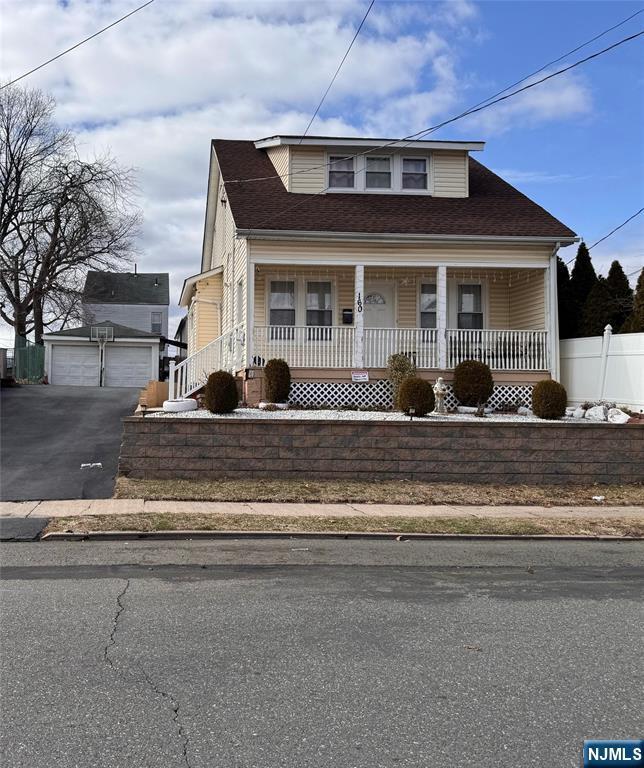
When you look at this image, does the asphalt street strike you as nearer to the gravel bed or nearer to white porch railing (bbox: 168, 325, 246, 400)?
the gravel bed

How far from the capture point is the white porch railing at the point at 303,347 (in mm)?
18156

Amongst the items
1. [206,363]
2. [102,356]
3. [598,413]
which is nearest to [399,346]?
[206,363]

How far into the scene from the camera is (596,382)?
1786 centimetres

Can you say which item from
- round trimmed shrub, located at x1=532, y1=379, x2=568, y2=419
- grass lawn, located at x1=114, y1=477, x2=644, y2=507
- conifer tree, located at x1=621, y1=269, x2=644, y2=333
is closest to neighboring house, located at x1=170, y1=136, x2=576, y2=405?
conifer tree, located at x1=621, y1=269, x2=644, y2=333

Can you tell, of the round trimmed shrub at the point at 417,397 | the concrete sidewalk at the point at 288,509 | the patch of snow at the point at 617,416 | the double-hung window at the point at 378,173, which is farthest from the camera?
the double-hung window at the point at 378,173

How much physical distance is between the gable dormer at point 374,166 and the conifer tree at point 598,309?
4.72m

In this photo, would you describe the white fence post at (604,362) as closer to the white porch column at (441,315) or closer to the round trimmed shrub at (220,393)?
the white porch column at (441,315)

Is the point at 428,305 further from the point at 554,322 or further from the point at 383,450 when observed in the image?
the point at 383,450

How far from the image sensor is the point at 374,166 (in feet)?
69.4

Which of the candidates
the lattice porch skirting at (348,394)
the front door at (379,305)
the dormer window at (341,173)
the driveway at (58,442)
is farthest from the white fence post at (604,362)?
the driveway at (58,442)

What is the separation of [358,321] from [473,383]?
10.3ft

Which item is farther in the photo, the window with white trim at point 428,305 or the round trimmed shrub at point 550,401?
the window with white trim at point 428,305

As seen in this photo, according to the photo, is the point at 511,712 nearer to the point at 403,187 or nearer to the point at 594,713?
the point at 594,713

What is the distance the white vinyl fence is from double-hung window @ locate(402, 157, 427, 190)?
6.09 meters
